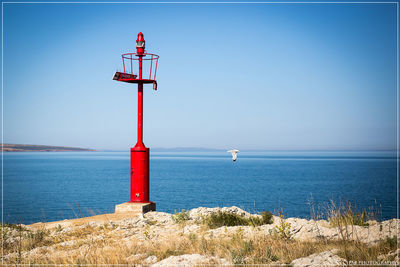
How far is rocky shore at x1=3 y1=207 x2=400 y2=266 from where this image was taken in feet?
18.8

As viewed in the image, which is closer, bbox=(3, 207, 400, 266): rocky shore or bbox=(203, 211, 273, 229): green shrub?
bbox=(3, 207, 400, 266): rocky shore

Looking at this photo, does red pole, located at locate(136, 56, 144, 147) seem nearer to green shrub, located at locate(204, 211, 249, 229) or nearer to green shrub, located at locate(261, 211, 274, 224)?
green shrub, located at locate(204, 211, 249, 229)

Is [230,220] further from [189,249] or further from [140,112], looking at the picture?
[140,112]

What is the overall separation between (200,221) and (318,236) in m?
3.28

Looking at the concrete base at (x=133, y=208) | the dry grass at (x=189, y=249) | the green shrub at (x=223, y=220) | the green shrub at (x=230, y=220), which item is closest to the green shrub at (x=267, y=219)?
the green shrub at (x=230, y=220)

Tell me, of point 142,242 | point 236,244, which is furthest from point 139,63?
point 236,244

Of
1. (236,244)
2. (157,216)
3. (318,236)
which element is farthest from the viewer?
(157,216)

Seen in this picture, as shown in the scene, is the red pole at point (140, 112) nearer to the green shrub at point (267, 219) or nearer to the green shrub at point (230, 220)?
the green shrub at point (230, 220)

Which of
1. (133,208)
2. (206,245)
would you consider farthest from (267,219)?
(133,208)

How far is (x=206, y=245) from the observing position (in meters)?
6.62

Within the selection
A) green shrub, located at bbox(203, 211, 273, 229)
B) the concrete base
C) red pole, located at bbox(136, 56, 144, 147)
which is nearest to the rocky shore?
green shrub, located at bbox(203, 211, 273, 229)

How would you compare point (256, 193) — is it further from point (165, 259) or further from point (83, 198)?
point (165, 259)

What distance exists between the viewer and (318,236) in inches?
285

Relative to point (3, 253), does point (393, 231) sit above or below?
above
